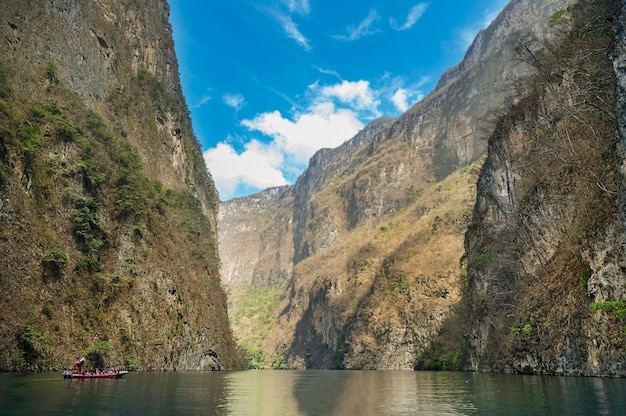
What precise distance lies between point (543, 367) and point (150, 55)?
259 ft

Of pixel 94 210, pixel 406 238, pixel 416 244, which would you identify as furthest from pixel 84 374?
pixel 406 238

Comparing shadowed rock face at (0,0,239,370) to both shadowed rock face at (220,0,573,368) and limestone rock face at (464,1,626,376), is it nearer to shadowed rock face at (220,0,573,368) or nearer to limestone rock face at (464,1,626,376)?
limestone rock face at (464,1,626,376)

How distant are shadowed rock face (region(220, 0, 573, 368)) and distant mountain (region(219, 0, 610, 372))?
0.37m

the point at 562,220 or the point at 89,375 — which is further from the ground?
the point at 562,220

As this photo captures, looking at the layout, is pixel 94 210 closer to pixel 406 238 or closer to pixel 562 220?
pixel 562 220

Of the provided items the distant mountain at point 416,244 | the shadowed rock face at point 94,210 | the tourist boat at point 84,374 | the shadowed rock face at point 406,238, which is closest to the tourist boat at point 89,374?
the tourist boat at point 84,374

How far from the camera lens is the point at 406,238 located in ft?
384

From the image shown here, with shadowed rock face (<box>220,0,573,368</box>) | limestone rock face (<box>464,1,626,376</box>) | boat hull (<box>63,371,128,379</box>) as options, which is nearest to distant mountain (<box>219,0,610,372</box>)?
shadowed rock face (<box>220,0,573,368</box>)

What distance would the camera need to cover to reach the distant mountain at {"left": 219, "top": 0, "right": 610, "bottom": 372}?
72.1 metres

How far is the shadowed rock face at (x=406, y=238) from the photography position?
9375 cm

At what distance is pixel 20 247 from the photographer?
108ft

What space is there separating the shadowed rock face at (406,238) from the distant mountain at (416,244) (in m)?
0.37

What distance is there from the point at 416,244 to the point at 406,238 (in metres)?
9.48

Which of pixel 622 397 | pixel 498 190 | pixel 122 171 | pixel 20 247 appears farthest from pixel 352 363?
pixel 622 397
